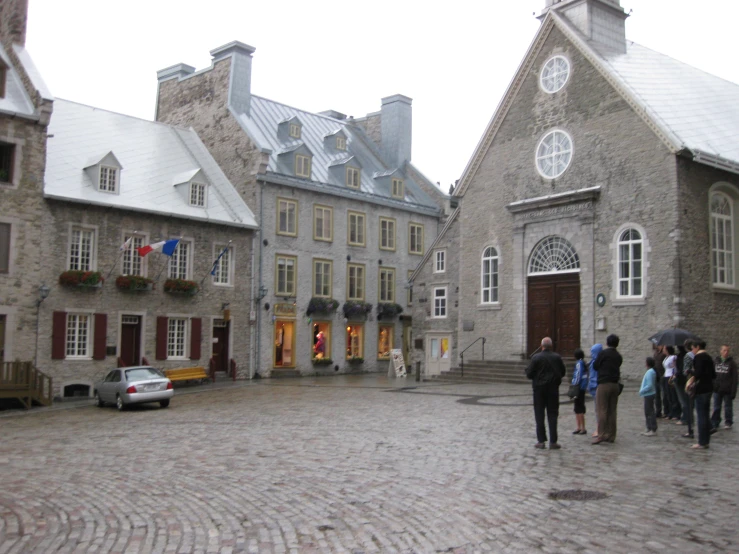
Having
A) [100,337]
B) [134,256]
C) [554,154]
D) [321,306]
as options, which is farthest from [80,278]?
[554,154]

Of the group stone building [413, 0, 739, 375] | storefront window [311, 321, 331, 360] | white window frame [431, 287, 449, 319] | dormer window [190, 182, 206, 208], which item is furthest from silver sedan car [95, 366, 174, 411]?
white window frame [431, 287, 449, 319]

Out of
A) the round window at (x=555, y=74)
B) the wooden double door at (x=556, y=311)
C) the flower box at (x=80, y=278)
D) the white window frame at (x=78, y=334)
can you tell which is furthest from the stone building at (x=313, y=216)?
the round window at (x=555, y=74)

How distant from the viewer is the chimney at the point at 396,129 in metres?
43.2

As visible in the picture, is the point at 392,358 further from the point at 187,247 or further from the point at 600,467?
the point at 600,467

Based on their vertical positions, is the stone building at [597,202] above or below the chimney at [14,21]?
below

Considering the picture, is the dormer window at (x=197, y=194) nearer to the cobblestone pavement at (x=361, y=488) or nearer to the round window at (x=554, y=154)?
the round window at (x=554, y=154)

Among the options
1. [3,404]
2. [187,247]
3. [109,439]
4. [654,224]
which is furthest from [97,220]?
[654,224]

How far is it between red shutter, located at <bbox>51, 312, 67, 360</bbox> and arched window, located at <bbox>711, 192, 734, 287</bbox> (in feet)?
70.8

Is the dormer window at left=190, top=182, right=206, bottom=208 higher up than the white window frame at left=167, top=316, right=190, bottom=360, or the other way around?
the dormer window at left=190, top=182, right=206, bottom=208

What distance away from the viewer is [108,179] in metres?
28.7

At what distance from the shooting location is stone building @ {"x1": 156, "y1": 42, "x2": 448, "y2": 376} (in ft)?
113

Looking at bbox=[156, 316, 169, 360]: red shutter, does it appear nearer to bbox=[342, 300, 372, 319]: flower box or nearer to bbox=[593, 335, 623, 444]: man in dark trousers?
bbox=[342, 300, 372, 319]: flower box

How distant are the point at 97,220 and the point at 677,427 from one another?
69.2 ft

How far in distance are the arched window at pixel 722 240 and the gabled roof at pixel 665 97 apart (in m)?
1.21
